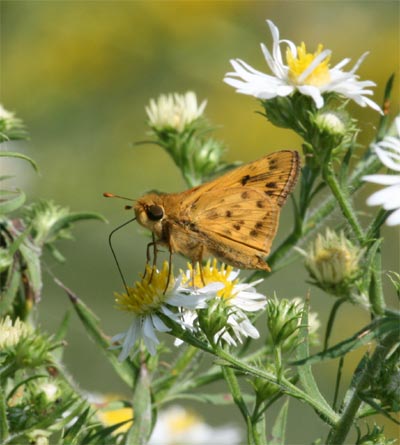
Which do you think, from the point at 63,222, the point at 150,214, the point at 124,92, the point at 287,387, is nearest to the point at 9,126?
the point at 63,222

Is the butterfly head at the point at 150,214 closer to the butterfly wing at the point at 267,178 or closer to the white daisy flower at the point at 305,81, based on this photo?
the butterfly wing at the point at 267,178

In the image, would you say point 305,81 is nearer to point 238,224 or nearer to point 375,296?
point 238,224

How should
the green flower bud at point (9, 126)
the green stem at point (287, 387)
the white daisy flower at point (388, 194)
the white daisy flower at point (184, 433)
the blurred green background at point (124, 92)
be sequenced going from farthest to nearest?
the blurred green background at point (124, 92), the white daisy flower at point (184, 433), the green flower bud at point (9, 126), the green stem at point (287, 387), the white daisy flower at point (388, 194)

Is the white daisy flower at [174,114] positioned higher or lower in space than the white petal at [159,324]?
higher

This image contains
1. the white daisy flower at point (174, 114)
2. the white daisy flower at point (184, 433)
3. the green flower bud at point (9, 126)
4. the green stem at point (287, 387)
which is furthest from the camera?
the white daisy flower at point (184, 433)

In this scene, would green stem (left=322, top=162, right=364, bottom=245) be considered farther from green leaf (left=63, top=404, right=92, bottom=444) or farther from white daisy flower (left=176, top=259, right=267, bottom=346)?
green leaf (left=63, top=404, right=92, bottom=444)

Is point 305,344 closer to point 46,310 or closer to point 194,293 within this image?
point 194,293

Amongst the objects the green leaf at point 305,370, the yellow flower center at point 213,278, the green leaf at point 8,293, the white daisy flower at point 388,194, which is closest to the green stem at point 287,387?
the green leaf at point 305,370

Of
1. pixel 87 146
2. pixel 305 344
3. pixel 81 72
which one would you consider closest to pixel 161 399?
pixel 305 344
